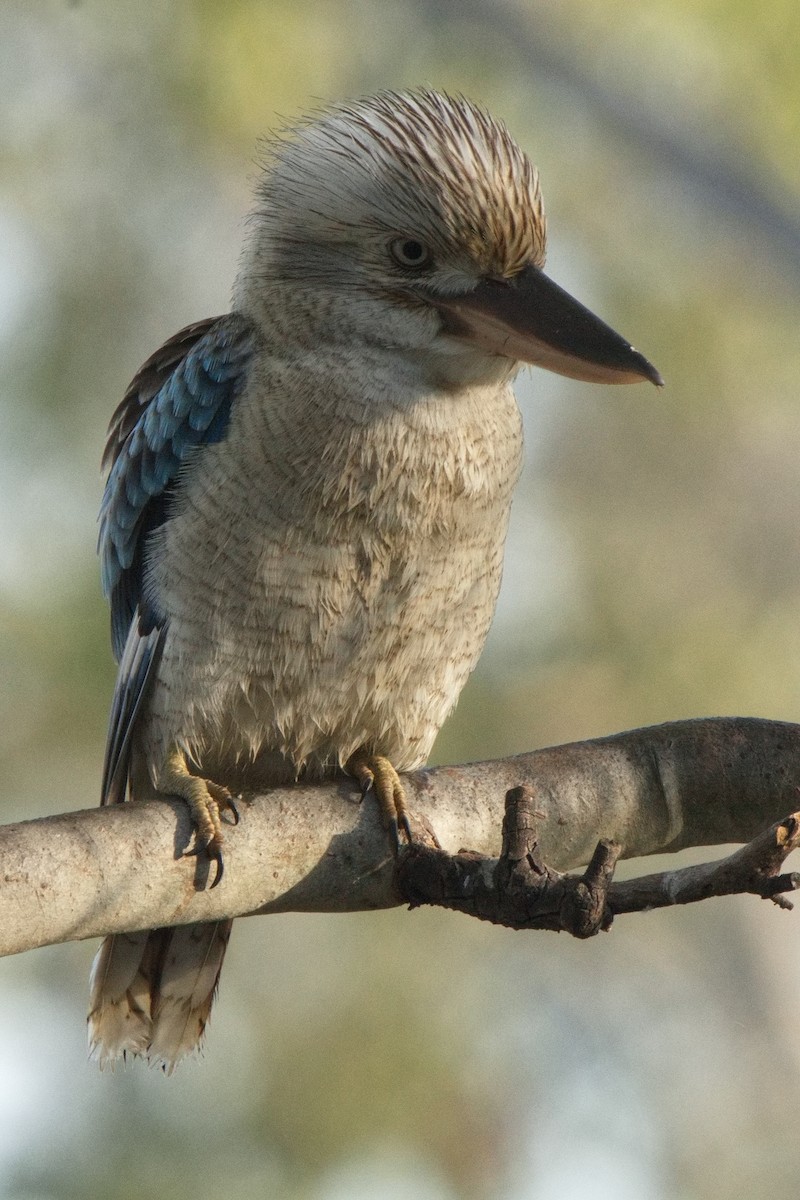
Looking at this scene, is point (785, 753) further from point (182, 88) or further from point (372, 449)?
point (182, 88)

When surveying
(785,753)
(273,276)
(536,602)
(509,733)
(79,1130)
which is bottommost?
(79,1130)

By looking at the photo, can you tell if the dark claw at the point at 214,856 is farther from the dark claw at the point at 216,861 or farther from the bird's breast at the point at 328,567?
the bird's breast at the point at 328,567

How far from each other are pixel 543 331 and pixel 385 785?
85 cm

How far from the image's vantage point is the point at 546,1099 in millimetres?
6887

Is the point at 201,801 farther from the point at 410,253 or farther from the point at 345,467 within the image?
the point at 410,253

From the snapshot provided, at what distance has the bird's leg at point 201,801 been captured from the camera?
2.16 meters

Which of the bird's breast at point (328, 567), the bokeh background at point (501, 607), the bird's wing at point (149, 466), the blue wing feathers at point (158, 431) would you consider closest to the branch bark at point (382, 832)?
the bird's breast at point (328, 567)

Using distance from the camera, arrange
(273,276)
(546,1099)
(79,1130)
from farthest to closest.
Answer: (546,1099) < (79,1130) < (273,276)

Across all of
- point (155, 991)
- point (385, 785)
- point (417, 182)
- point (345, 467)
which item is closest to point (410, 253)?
point (417, 182)

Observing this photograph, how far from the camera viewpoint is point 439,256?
95.8 inches

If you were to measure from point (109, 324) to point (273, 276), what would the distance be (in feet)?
13.3

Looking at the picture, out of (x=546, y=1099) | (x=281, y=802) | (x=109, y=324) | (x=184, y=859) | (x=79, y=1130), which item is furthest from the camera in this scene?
(x=546, y=1099)

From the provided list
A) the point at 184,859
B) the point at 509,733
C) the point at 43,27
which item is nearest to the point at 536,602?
the point at 509,733

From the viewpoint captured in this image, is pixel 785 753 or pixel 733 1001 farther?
pixel 733 1001
